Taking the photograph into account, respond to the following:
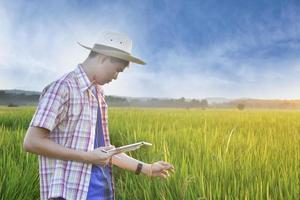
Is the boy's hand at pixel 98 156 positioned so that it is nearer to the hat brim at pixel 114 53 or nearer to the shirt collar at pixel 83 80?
the shirt collar at pixel 83 80

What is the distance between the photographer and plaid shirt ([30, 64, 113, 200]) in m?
1.95

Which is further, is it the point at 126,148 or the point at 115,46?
the point at 115,46

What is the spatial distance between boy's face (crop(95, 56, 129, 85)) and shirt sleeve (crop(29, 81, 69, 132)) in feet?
0.50

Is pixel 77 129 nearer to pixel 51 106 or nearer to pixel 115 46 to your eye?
pixel 51 106

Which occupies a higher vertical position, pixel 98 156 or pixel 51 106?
pixel 51 106

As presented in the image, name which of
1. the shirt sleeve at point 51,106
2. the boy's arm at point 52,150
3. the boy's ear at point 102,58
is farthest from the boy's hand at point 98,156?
the boy's ear at point 102,58

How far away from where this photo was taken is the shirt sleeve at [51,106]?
1926mm

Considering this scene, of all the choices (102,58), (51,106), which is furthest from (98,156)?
(102,58)

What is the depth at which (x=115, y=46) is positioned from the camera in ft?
6.69

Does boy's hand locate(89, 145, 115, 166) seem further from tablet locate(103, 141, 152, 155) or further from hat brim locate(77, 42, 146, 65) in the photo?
hat brim locate(77, 42, 146, 65)

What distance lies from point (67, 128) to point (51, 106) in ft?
0.38

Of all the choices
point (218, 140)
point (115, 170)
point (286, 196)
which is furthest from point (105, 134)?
point (218, 140)

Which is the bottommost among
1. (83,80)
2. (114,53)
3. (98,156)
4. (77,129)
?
(98,156)

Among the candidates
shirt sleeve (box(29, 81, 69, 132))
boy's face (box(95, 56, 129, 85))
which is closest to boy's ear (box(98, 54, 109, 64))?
boy's face (box(95, 56, 129, 85))
